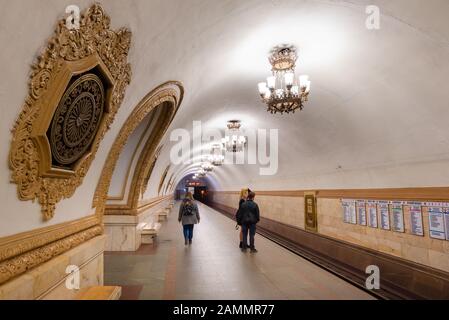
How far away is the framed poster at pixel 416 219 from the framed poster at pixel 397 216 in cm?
22

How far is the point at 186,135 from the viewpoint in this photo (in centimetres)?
1004

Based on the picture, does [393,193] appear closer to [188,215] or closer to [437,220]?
[437,220]

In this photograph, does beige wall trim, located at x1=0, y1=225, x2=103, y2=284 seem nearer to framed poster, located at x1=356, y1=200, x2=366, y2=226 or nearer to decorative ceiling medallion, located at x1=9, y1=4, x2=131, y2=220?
decorative ceiling medallion, located at x1=9, y1=4, x2=131, y2=220

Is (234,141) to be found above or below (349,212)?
above

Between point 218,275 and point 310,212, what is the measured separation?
5256mm

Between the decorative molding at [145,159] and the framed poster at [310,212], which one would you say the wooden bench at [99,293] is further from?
the framed poster at [310,212]

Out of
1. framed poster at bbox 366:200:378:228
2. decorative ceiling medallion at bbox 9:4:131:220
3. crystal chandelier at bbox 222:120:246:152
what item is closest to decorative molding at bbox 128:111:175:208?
decorative ceiling medallion at bbox 9:4:131:220

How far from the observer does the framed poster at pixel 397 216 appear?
18.6 ft

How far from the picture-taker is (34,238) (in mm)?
2318

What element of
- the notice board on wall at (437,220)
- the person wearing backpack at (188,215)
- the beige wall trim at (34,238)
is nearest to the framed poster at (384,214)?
the notice board on wall at (437,220)

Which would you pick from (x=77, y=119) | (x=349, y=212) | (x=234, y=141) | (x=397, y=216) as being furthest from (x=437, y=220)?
(x=234, y=141)

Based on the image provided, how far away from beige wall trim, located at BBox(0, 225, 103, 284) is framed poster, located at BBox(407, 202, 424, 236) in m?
5.34

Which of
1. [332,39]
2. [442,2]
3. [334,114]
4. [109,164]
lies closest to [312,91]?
[334,114]

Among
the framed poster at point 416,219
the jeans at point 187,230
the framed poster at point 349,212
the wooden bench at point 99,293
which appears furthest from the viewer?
the jeans at point 187,230
